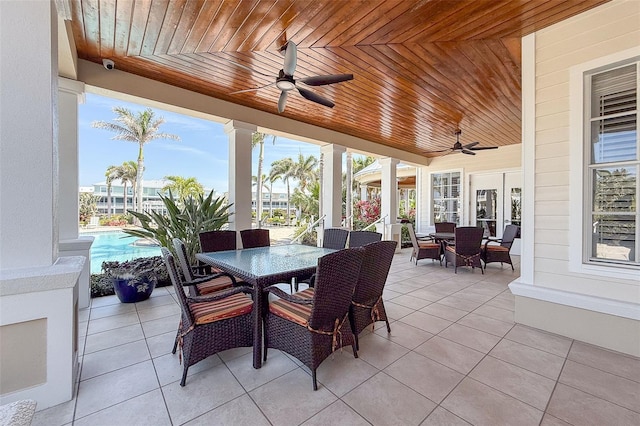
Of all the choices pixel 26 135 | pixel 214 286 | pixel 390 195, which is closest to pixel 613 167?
pixel 214 286

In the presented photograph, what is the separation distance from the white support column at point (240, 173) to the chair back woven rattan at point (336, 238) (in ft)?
5.04

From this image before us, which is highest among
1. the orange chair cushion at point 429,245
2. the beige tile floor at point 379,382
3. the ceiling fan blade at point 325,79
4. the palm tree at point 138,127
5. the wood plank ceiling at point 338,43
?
the palm tree at point 138,127

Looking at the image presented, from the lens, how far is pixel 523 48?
2.85 meters

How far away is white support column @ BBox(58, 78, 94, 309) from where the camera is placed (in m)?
3.22

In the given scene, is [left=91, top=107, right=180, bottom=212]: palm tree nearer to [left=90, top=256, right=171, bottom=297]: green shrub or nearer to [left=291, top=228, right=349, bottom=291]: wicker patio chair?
[left=90, top=256, right=171, bottom=297]: green shrub

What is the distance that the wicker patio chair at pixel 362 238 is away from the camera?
10.9ft

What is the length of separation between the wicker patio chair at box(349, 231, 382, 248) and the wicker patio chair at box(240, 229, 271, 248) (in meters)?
1.36

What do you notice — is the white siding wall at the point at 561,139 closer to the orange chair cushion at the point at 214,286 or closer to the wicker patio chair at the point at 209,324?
the wicker patio chair at the point at 209,324

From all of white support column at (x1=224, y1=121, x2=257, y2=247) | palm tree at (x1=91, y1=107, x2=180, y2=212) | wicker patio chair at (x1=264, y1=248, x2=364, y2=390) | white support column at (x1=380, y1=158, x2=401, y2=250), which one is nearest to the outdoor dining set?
wicker patio chair at (x1=264, y1=248, x2=364, y2=390)

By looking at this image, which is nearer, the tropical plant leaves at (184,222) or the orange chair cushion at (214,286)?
the orange chair cushion at (214,286)

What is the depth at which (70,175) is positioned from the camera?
10.8 ft

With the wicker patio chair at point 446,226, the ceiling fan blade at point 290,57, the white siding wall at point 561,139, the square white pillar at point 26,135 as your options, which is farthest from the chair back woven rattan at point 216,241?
the wicker patio chair at point 446,226

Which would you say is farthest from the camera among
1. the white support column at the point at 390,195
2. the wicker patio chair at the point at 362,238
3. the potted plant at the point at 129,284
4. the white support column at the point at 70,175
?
the white support column at the point at 390,195

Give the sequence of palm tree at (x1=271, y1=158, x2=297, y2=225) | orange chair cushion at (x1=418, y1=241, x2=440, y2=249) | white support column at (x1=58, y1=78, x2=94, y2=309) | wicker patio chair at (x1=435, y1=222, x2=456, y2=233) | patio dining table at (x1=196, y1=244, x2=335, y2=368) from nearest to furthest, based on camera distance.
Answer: patio dining table at (x1=196, y1=244, x2=335, y2=368) → white support column at (x1=58, y1=78, x2=94, y2=309) → orange chair cushion at (x1=418, y1=241, x2=440, y2=249) → wicker patio chair at (x1=435, y1=222, x2=456, y2=233) → palm tree at (x1=271, y1=158, x2=297, y2=225)
